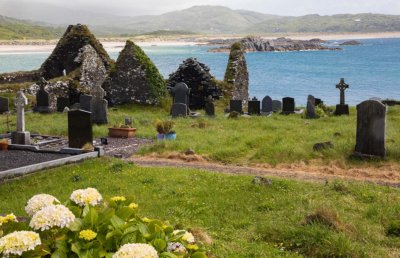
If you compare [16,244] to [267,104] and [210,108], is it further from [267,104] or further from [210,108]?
[267,104]

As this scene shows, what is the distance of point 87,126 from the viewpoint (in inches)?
624

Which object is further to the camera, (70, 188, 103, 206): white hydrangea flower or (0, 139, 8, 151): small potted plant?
(0, 139, 8, 151): small potted plant

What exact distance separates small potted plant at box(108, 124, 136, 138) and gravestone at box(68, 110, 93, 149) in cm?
392

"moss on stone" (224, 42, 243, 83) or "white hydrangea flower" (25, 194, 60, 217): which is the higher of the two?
"moss on stone" (224, 42, 243, 83)

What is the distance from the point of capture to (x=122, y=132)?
19812 millimetres

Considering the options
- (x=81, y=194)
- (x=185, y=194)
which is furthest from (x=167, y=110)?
(x=81, y=194)

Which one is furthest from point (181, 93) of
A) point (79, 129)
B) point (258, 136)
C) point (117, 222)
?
point (117, 222)

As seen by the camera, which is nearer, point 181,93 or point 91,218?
point 91,218

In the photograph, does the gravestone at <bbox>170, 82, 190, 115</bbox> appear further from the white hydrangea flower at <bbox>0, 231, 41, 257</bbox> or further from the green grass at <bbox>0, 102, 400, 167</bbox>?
the white hydrangea flower at <bbox>0, 231, 41, 257</bbox>

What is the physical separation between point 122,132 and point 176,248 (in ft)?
51.0

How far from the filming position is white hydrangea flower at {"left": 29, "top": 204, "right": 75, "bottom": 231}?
4055mm

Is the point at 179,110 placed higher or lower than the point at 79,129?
lower

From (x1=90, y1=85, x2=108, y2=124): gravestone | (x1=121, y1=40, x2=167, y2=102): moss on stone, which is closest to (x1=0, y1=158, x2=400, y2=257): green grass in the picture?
(x1=90, y1=85, x2=108, y2=124): gravestone

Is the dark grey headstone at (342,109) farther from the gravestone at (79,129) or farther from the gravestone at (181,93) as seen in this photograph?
the gravestone at (79,129)
